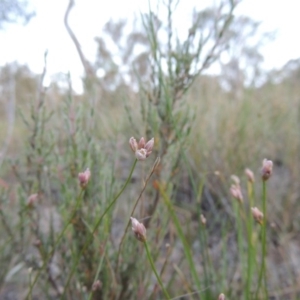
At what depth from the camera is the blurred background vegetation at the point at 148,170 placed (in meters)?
1.37

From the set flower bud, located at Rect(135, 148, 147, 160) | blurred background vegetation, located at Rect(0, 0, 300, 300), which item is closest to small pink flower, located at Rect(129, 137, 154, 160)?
flower bud, located at Rect(135, 148, 147, 160)

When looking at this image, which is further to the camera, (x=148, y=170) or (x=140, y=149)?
(x=148, y=170)

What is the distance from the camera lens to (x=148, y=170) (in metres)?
1.58

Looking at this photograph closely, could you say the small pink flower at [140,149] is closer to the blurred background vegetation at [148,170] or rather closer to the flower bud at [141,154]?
the flower bud at [141,154]

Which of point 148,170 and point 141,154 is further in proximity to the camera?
point 148,170

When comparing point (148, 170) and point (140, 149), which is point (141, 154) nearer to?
point (140, 149)

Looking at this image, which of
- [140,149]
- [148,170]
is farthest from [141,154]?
[148,170]

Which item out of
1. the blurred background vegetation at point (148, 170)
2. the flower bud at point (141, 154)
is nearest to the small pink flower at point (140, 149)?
the flower bud at point (141, 154)

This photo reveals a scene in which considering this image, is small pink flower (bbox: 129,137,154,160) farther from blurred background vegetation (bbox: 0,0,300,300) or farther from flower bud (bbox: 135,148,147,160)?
blurred background vegetation (bbox: 0,0,300,300)

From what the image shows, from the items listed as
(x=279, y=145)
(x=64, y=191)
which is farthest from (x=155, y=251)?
(x=279, y=145)

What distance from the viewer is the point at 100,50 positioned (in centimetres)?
329

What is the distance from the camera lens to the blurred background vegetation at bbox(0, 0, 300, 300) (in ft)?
4.50

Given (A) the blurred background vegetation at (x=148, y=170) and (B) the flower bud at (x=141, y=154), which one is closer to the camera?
(B) the flower bud at (x=141, y=154)

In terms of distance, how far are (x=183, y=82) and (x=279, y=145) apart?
1984 millimetres
